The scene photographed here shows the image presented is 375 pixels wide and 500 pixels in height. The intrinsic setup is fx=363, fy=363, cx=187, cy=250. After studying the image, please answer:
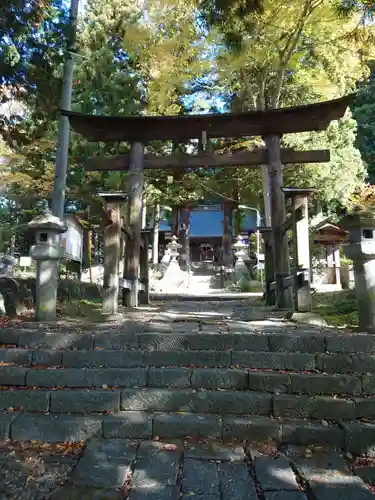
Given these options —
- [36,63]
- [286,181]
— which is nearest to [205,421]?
[36,63]

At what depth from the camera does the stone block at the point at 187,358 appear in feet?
12.2

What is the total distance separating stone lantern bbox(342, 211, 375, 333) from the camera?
14.6ft

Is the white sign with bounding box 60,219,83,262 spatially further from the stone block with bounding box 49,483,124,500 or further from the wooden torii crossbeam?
the stone block with bounding box 49,483,124,500

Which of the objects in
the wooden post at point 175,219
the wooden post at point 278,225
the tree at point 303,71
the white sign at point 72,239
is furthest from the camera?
the wooden post at point 175,219

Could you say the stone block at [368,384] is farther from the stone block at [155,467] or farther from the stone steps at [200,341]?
the stone block at [155,467]

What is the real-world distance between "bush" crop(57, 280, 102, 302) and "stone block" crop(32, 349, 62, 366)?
4.04m

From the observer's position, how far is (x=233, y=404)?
3.25 m

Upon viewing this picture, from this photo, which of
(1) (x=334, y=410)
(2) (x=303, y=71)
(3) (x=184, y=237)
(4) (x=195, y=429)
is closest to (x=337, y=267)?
(2) (x=303, y=71)

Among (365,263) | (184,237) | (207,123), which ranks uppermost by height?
(184,237)

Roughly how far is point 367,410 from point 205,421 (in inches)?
56.2

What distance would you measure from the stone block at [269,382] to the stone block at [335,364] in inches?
17.5

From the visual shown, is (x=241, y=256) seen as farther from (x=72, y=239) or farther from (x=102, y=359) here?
(x=102, y=359)

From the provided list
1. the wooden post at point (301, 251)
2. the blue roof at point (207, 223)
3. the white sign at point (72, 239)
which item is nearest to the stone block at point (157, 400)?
the wooden post at point (301, 251)

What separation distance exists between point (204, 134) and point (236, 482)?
237 inches
